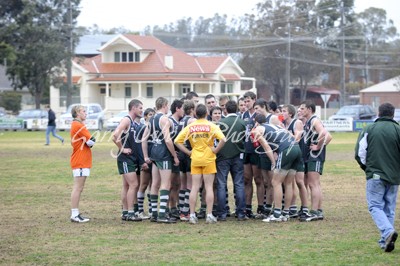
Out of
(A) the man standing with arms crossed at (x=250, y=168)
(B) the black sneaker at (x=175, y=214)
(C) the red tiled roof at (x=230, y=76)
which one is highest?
(C) the red tiled roof at (x=230, y=76)

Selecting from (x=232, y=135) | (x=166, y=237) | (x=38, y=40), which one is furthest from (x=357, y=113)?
(x=166, y=237)

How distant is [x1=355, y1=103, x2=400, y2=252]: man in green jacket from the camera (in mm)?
10477

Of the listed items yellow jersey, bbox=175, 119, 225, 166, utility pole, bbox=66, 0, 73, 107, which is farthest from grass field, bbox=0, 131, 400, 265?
utility pole, bbox=66, 0, 73, 107

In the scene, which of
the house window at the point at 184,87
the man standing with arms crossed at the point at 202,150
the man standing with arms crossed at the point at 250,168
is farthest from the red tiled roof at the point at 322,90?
the man standing with arms crossed at the point at 202,150

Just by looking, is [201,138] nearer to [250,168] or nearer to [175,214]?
[250,168]

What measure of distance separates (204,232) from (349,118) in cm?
4168

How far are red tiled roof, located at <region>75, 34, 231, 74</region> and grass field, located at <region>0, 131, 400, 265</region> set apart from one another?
171 feet

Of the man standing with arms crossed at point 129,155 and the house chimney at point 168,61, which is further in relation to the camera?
the house chimney at point 168,61

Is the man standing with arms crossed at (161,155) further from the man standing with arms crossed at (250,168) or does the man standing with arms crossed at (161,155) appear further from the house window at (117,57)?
the house window at (117,57)

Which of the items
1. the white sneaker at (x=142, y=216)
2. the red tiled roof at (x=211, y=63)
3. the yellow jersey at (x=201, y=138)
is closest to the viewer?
the yellow jersey at (x=201, y=138)

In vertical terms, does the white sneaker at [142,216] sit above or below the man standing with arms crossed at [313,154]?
below

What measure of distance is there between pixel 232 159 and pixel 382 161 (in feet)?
12.1

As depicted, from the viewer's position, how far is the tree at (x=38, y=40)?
61.0 meters

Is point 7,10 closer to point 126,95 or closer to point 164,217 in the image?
point 126,95
